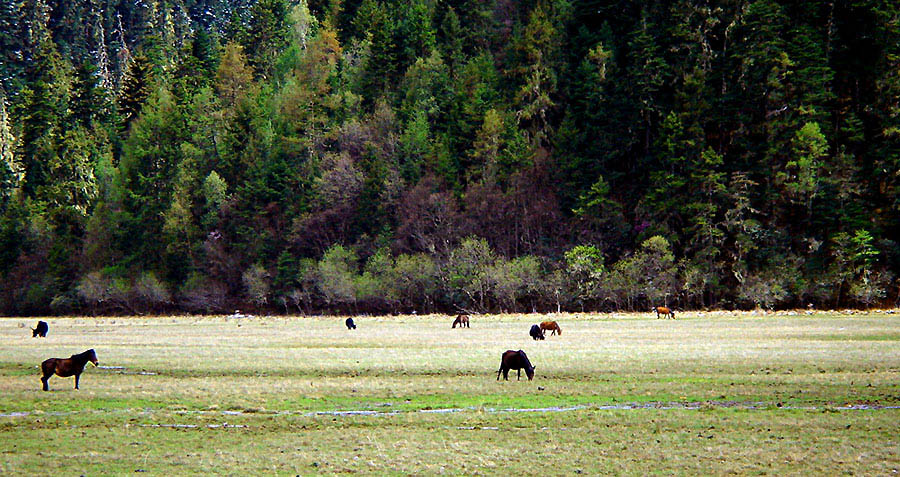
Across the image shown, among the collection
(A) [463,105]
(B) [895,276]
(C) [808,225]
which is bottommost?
(B) [895,276]

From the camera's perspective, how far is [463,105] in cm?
9144

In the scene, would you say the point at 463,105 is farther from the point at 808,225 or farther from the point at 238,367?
the point at 238,367

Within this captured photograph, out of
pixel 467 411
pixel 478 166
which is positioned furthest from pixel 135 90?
pixel 467 411

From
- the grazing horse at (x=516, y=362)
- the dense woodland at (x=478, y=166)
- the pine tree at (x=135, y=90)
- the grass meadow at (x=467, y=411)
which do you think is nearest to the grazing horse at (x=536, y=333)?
the grass meadow at (x=467, y=411)

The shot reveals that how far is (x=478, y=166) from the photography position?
89.7m

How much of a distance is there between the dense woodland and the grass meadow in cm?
3858

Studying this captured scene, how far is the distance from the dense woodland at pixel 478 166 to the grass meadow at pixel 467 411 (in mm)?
38576

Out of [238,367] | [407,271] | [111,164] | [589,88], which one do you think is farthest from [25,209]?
[238,367]

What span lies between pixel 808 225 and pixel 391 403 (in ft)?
202

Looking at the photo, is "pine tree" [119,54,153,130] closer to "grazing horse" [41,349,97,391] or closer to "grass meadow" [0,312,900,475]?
"grass meadow" [0,312,900,475]

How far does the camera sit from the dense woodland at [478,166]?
73.2 metres

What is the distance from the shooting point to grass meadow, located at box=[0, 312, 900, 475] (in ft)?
50.0

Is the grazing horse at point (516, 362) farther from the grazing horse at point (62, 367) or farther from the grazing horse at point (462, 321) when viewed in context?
the grazing horse at point (462, 321)

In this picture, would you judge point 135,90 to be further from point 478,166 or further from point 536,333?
point 536,333
